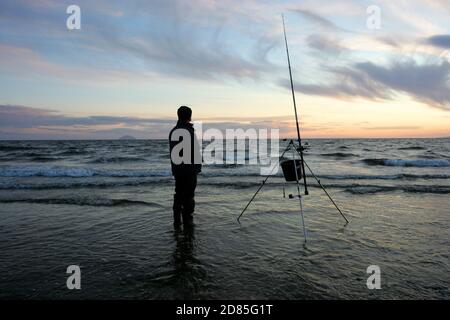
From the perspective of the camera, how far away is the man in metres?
5.48

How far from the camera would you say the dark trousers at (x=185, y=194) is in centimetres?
567

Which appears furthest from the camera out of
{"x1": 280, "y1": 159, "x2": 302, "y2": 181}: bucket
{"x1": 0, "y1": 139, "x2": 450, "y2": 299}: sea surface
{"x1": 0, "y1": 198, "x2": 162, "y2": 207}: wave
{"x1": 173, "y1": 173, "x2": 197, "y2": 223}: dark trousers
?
{"x1": 0, "y1": 198, "x2": 162, "y2": 207}: wave

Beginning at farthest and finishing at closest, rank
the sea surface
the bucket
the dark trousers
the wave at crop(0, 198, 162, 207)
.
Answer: the wave at crop(0, 198, 162, 207), the dark trousers, the bucket, the sea surface

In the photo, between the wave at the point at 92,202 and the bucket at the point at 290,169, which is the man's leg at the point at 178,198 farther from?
the wave at the point at 92,202

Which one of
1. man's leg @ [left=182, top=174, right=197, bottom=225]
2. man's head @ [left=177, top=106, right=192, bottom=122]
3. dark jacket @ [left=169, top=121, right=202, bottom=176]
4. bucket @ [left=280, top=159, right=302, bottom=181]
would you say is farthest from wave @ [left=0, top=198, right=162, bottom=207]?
bucket @ [left=280, top=159, right=302, bottom=181]

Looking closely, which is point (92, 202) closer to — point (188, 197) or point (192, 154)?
point (188, 197)

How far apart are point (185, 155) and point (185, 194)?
726 mm

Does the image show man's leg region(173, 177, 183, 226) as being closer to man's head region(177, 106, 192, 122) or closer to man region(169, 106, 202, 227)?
man region(169, 106, 202, 227)

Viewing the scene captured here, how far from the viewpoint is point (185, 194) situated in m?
5.77

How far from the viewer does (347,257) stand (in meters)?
4.48

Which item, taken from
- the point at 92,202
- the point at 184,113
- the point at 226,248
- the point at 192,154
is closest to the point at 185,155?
the point at 192,154

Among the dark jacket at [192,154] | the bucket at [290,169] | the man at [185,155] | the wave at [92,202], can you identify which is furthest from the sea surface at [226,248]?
the dark jacket at [192,154]
